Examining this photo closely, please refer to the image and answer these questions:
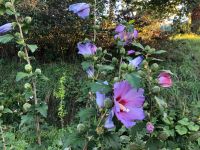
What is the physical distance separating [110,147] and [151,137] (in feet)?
1.13

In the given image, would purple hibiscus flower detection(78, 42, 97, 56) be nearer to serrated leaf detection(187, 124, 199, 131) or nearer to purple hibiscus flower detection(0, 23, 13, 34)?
purple hibiscus flower detection(0, 23, 13, 34)

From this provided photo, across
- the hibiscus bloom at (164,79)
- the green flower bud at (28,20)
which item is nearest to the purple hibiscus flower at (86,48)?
the green flower bud at (28,20)

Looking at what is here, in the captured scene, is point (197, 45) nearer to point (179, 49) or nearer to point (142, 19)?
point (179, 49)

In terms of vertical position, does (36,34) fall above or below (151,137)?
below

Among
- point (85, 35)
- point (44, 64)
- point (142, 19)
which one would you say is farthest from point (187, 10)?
point (44, 64)

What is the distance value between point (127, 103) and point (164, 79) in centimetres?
23

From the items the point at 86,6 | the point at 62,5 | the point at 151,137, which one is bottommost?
the point at 62,5

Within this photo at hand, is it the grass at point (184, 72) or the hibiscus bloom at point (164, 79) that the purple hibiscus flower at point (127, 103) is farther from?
the grass at point (184, 72)

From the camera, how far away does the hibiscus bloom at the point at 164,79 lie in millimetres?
1772

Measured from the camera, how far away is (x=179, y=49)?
8.30 m

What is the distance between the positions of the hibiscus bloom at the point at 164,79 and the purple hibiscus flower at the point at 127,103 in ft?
0.57

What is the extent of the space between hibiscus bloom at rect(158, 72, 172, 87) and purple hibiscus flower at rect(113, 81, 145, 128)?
174 millimetres

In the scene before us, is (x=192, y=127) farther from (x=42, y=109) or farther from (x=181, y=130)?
(x=42, y=109)

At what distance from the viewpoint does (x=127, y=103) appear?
5.34 feet
